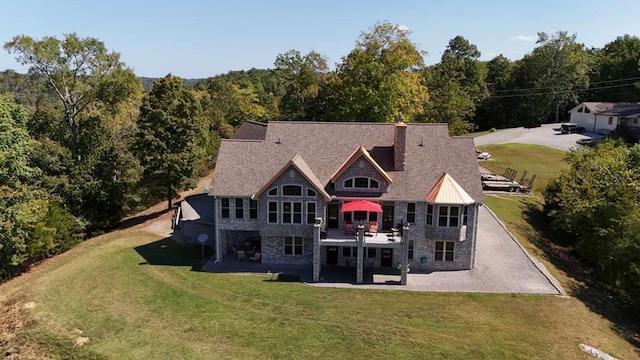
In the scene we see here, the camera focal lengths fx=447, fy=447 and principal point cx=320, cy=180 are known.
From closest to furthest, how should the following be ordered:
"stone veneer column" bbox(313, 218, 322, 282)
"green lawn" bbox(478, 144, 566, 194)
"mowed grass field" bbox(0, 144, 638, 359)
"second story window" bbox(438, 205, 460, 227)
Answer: "mowed grass field" bbox(0, 144, 638, 359) → "stone veneer column" bbox(313, 218, 322, 282) → "second story window" bbox(438, 205, 460, 227) → "green lawn" bbox(478, 144, 566, 194)

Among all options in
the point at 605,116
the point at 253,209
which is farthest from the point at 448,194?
the point at 605,116

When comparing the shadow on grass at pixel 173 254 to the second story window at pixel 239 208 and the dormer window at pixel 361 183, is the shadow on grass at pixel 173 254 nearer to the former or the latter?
the second story window at pixel 239 208

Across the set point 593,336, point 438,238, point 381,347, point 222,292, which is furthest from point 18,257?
point 593,336

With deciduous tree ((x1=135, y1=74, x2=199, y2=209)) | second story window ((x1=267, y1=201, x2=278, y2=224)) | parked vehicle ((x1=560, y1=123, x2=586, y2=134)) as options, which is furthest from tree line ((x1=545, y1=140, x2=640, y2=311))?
parked vehicle ((x1=560, y1=123, x2=586, y2=134))

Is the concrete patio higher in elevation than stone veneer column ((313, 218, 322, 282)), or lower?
lower

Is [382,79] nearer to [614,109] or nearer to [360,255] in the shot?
[360,255]

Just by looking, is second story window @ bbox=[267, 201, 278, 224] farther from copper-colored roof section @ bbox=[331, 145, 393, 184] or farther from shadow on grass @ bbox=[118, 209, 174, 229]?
shadow on grass @ bbox=[118, 209, 174, 229]
